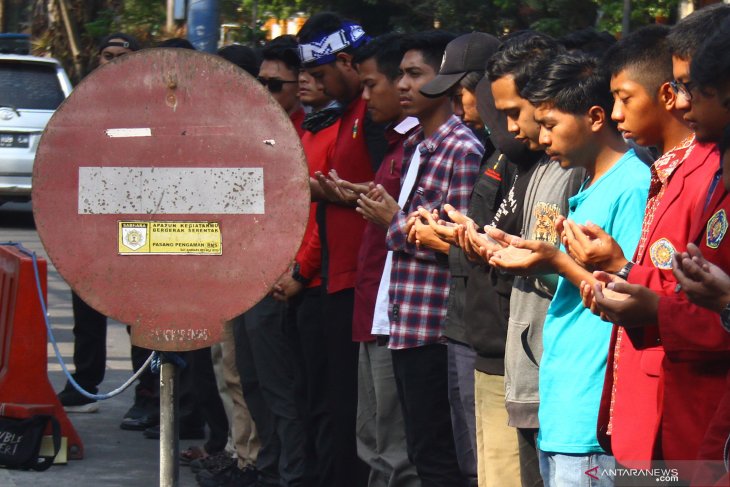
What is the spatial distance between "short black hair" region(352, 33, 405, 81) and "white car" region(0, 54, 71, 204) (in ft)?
35.8

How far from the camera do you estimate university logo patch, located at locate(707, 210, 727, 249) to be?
3002 mm

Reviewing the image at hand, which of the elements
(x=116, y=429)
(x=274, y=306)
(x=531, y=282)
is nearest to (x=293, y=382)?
(x=274, y=306)

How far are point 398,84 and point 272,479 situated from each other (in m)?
2.33

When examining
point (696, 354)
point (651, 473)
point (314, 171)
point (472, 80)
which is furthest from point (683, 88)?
point (314, 171)

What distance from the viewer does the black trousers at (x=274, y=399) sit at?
633cm

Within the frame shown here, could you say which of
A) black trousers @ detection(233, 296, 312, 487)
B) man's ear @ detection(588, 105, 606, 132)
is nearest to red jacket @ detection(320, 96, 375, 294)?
black trousers @ detection(233, 296, 312, 487)

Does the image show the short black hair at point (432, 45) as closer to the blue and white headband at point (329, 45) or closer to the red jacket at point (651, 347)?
the blue and white headband at point (329, 45)

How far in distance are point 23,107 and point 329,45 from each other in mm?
10840

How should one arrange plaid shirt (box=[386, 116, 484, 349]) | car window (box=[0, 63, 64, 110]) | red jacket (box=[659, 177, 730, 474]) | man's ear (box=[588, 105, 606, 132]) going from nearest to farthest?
red jacket (box=[659, 177, 730, 474]) < man's ear (box=[588, 105, 606, 132]) < plaid shirt (box=[386, 116, 484, 349]) < car window (box=[0, 63, 64, 110])

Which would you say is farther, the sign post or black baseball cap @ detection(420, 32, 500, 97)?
black baseball cap @ detection(420, 32, 500, 97)

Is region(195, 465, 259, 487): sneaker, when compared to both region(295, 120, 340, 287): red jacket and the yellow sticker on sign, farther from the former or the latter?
the yellow sticker on sign

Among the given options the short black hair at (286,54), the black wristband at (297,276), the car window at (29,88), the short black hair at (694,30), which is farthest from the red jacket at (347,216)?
the car window at (29,88)

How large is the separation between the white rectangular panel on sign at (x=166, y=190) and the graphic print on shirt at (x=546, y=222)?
112 centimetres

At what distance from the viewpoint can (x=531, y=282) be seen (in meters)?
4.18
